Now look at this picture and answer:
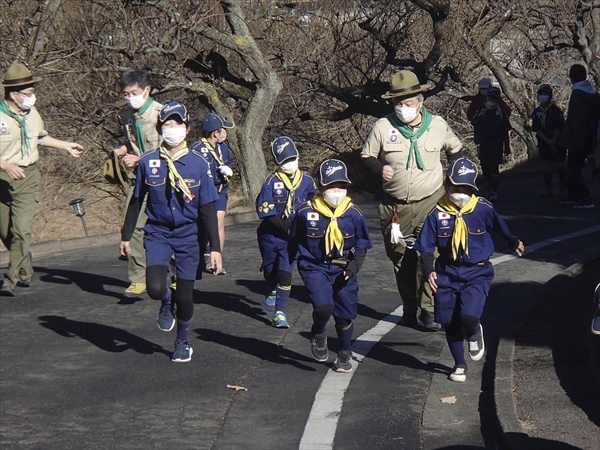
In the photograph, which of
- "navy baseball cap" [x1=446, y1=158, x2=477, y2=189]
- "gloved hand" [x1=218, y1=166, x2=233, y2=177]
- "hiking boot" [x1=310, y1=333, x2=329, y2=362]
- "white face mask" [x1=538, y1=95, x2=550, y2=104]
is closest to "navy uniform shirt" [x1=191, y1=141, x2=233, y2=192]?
"gloved hand" [x1=218, y1=166, x2=233, y2=177]

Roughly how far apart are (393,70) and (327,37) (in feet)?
8.26

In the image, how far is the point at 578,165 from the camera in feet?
46.2

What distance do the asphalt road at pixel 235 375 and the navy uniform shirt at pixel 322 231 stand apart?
86 cm

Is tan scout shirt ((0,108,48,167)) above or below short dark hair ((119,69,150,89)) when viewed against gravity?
below

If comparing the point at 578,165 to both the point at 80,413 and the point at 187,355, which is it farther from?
the point at 80,413

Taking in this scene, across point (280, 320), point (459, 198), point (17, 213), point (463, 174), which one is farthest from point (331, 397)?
point (17, 213)

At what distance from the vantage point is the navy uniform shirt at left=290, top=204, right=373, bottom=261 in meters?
6.78

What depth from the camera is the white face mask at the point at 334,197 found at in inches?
266

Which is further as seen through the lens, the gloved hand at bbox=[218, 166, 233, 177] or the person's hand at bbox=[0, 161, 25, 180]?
the gloved hand at bbox=[218, 166, 233, 177]

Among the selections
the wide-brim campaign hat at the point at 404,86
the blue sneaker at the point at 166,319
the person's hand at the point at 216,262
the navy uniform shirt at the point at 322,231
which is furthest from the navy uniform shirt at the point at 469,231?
the blue sneaker at the point at 166,319

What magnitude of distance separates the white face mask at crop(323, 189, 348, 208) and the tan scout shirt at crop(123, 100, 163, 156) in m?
2.65

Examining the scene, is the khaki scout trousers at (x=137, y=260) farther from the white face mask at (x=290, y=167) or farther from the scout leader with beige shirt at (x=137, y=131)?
the white face mask at (x=290, y=167)

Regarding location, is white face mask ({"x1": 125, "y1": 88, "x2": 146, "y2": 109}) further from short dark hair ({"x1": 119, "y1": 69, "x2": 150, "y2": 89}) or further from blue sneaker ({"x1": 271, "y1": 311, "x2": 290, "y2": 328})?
blue sneaker ({"x1": 271, "y1": 311, "x2": 290, "y2": 328})

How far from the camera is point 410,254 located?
25.8ft
